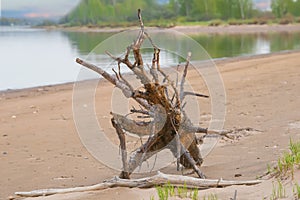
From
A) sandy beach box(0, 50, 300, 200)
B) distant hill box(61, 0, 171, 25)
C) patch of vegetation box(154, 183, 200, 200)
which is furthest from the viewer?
distant hill box(61, 0, 171, 25)

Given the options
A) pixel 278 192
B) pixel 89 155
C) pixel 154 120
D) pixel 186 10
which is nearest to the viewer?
pixel 278 192

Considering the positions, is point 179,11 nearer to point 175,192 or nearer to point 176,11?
point 176,11

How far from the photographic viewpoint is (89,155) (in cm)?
685

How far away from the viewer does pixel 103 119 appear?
920 cm

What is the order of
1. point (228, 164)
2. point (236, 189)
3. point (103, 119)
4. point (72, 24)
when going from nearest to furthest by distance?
point (236, 189)
point (228, 164)
point (103, 119)
point (72, 24)

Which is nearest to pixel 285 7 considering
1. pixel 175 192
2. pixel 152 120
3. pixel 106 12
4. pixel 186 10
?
pixel 186 10

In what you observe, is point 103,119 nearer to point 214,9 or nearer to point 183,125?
point 183,125

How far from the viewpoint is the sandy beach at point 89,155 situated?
16.7 ft

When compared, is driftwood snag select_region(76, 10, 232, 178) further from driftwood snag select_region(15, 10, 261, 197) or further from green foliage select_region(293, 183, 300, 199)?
green foliage select_region(293, 183, 300, 199)

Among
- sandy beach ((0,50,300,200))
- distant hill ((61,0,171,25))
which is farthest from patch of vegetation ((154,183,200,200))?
distant hill ((61,0,171,25))

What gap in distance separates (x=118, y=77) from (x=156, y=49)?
0.44 metres

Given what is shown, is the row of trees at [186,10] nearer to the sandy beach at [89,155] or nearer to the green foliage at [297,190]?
the sandy beach at [89,155]

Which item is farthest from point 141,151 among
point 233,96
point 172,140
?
point 233,96

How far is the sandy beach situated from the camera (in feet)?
16.7
